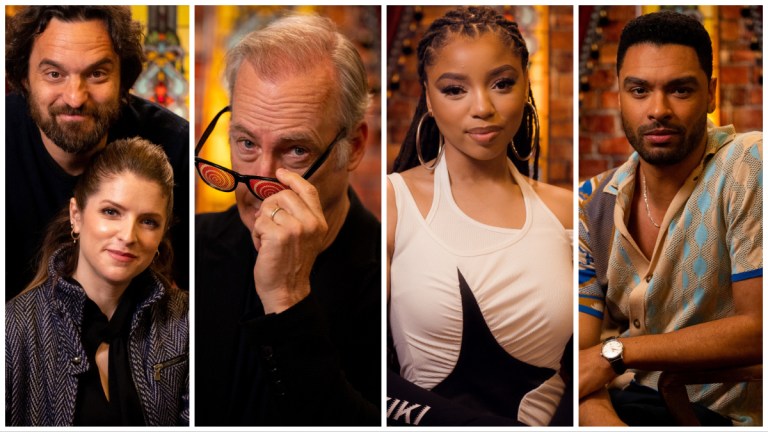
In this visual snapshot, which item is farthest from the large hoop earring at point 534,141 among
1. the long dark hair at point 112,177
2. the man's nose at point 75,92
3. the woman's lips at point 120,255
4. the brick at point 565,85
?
the man's nose at point 75,92

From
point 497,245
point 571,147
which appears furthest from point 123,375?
point 571,147

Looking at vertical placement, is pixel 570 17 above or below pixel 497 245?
above

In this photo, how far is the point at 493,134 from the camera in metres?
3.47

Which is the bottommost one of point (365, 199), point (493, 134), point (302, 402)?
point (302, 402)

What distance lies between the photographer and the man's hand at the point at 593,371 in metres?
3.45

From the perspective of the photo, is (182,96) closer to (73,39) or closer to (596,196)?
(73,39)

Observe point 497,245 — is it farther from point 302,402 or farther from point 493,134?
point 302,402

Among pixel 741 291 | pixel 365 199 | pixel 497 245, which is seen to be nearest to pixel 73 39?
pixel 365 199

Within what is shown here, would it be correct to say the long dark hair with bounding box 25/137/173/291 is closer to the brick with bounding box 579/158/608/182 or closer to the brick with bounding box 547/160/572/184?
the brick with bounding box 547/160/572/184

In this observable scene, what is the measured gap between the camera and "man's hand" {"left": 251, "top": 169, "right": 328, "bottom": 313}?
3408 millimetres

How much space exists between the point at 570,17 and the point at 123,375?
2.05 metres

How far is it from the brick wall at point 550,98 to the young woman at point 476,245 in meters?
0.04

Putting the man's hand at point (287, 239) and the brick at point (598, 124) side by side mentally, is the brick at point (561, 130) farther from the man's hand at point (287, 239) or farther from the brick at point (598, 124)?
the man's hand at point (287, 239)

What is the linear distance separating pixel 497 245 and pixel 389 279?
41cm
